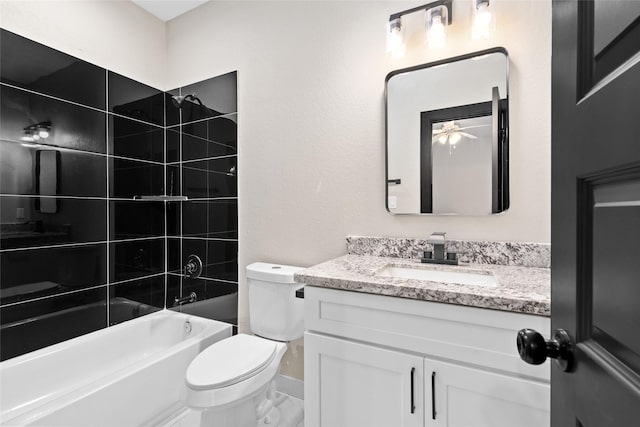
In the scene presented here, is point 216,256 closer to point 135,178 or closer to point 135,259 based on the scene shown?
point 135,259

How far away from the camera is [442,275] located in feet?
4.50

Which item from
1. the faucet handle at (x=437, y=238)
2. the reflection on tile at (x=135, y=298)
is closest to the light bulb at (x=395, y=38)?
the faucet handle at (x=437, y=238)

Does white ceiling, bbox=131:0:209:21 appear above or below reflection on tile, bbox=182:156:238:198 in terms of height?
above

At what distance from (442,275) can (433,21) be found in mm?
1149

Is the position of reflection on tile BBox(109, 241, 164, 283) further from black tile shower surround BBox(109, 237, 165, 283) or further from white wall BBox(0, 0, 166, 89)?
white wall BBox(0, 0, 166, 89)

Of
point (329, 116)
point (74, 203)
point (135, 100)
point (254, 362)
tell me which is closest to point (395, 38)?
point (329, 116)

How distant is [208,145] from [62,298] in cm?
128

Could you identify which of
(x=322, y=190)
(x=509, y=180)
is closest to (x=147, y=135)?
(x=322, y=190)

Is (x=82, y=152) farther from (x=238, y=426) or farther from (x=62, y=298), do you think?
(x=238, y=426)

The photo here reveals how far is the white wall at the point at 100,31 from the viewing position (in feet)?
5.76

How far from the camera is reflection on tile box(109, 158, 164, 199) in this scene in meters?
2.16

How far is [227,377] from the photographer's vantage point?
136cm

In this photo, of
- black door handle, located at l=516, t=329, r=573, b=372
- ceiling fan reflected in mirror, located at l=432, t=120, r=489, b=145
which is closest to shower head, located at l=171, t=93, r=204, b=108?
ceiling fan reflected in mirror, located at l=432, t=120, r=489, b=145

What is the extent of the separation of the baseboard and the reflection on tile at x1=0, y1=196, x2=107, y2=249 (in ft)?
4.82
